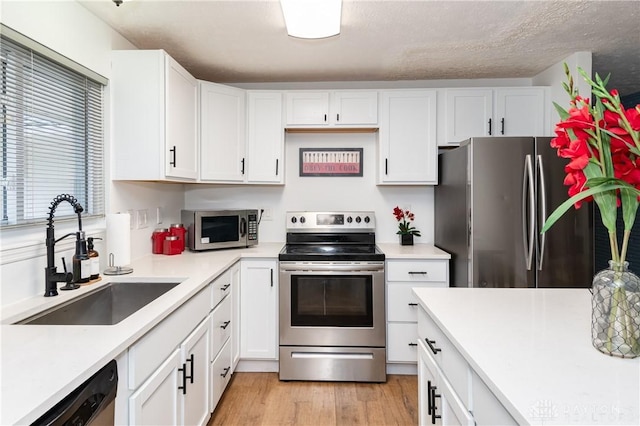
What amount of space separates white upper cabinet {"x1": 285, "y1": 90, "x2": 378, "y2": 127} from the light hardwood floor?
197 cm

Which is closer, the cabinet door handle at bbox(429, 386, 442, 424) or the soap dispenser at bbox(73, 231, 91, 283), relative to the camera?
the cabinet door handle at bbox(429, 386, 442, 424)

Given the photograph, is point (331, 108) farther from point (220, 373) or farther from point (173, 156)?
point (220, 373)

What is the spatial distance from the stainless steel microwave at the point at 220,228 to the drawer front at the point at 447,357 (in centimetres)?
170

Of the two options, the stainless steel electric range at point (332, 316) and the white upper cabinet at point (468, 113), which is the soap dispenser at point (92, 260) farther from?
the white upper cabinet at point (468, 113)

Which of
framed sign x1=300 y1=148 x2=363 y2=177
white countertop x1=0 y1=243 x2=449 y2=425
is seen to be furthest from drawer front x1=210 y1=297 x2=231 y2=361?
framed sign x1=300 y1=148 x2=363 y2=177

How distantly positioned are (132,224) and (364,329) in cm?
175

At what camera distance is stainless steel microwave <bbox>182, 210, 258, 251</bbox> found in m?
2.69

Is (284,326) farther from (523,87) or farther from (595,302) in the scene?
(523,87)

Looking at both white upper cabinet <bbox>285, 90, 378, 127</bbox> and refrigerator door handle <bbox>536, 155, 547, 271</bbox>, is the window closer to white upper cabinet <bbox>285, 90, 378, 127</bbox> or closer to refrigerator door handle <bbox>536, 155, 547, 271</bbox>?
white upper cabinet <bbox>285, 90, 378, 127</bbox>

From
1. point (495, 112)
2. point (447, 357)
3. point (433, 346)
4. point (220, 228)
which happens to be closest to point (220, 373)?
point (220, 228)

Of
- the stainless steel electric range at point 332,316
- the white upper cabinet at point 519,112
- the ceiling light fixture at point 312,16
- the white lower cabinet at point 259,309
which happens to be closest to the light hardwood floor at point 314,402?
the stainless steel electric range at point 332,316

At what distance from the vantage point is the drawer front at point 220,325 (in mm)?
2074

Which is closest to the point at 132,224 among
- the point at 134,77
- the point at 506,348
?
the point at 134,77

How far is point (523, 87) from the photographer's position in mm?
2859
